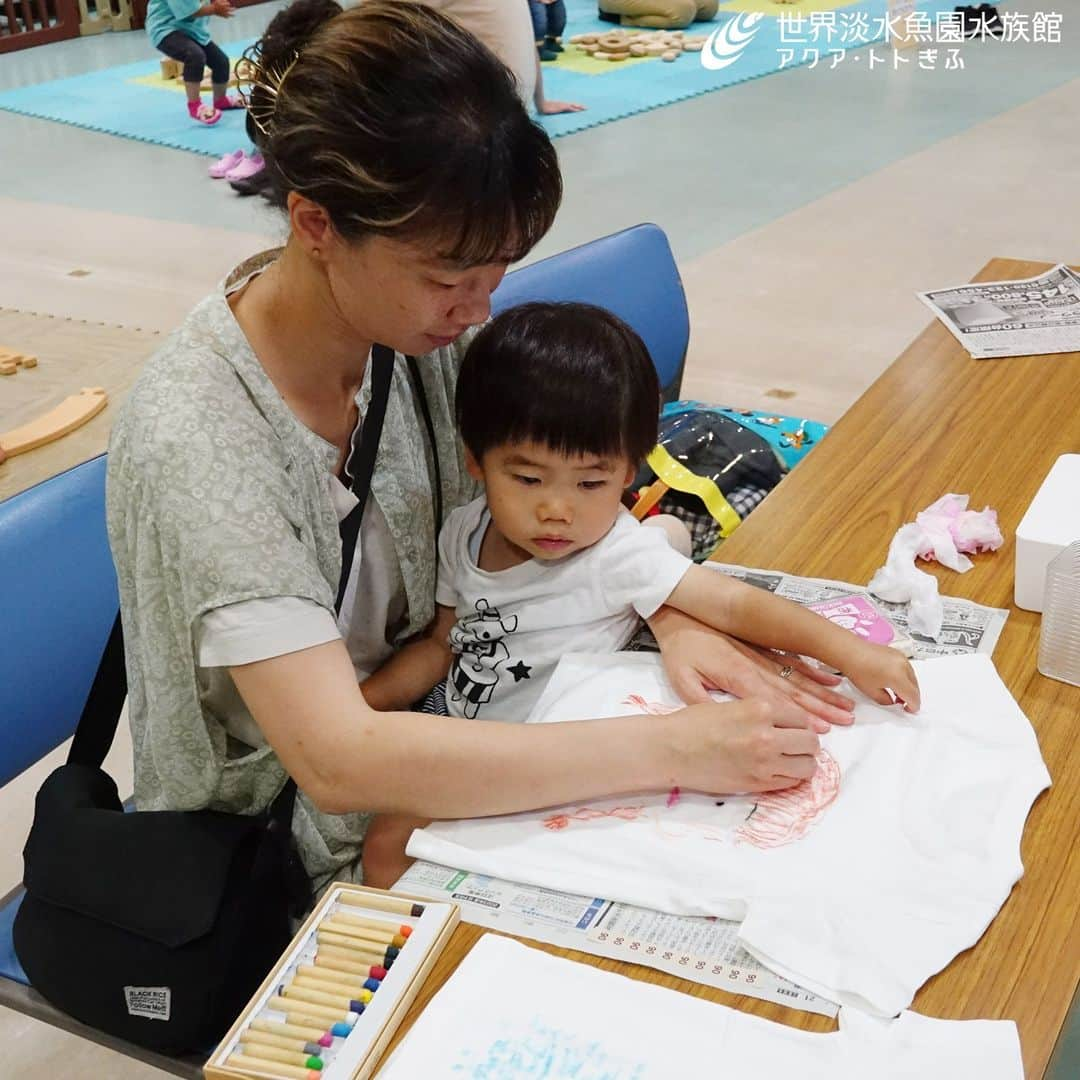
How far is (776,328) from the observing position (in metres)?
4.31

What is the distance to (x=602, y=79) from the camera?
767 centimetres

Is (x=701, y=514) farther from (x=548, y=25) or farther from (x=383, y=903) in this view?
(x=548, y=25)

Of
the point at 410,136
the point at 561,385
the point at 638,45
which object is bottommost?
the point at 638,45

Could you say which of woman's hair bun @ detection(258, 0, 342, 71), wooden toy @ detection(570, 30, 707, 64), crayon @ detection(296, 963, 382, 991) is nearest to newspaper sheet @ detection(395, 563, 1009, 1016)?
crayon @ detection(296, 963, 382, 991)

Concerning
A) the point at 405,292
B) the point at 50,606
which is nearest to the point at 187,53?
the point at 50,606

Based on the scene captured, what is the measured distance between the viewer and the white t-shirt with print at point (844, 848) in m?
0.96

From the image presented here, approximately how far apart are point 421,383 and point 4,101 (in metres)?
7.20

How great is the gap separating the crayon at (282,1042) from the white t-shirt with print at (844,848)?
22 cm

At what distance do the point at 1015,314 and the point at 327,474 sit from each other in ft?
4.30

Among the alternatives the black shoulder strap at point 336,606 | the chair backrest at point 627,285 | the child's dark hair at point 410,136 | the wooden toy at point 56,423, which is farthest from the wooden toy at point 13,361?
the child's dark hair at point 410,136

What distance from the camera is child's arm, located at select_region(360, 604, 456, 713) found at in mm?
1510

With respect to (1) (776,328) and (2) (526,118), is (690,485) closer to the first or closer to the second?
(2) (526,118)

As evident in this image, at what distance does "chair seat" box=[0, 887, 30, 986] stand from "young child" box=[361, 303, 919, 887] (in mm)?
422

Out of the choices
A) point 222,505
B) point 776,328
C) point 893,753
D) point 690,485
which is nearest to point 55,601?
point 222,505
